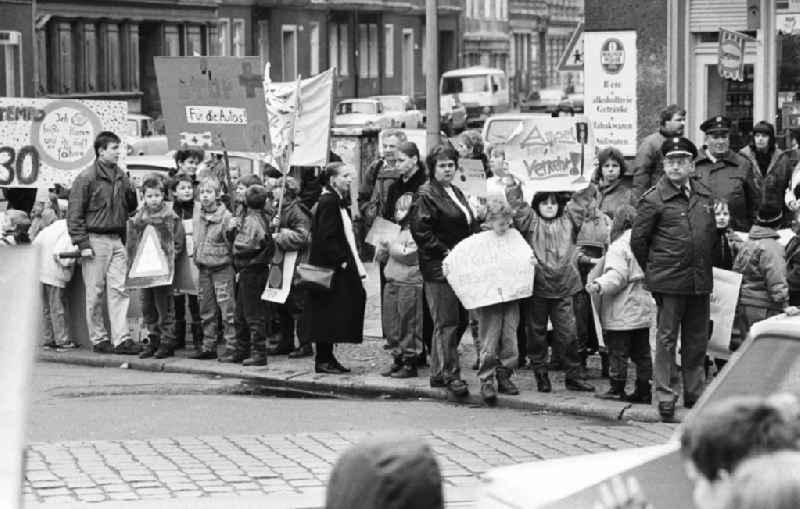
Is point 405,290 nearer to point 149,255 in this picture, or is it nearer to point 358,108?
point 149,255

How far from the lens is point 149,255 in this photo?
14.1 m

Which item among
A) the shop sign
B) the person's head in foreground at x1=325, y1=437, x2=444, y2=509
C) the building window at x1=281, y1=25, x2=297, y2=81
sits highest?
the building window at x1=281, y1=25, x2=297, y2=81

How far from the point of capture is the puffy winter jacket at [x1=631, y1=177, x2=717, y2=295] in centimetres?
1094

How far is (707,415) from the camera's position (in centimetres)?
380

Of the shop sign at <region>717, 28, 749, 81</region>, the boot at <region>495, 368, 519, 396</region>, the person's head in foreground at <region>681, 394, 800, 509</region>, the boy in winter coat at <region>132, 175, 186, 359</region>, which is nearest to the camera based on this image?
the person's head in foreground at <region>681, 394, 800, 509</region>

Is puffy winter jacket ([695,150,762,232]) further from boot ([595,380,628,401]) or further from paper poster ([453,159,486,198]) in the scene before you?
boot ([595,380,628,401])

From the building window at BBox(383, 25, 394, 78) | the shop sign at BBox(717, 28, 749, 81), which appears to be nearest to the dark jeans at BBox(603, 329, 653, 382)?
the shop sign at BBox(717, 28, 749, 81)

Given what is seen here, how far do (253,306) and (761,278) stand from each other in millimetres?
4055

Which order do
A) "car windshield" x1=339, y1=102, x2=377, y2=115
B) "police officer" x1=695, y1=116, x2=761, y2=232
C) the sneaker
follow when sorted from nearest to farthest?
"police officer" x1=695, y1=116, x2=761, y2=232 → the sneaker → "car windshield" x1=339, y1=102, x2=377, y2=115

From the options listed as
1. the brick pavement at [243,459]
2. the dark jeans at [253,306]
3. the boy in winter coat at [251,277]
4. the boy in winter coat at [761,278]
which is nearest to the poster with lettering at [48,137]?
the boy in winter coat at [251,277]

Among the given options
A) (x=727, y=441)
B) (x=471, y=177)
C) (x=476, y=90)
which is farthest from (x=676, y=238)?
(x=476, y=90)

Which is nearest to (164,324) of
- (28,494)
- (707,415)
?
(28,494)

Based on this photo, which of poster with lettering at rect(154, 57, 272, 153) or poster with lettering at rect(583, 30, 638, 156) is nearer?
poster with lettering at rect(154, 57, 272, 153)

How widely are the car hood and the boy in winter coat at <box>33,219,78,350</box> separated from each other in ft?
31.8
